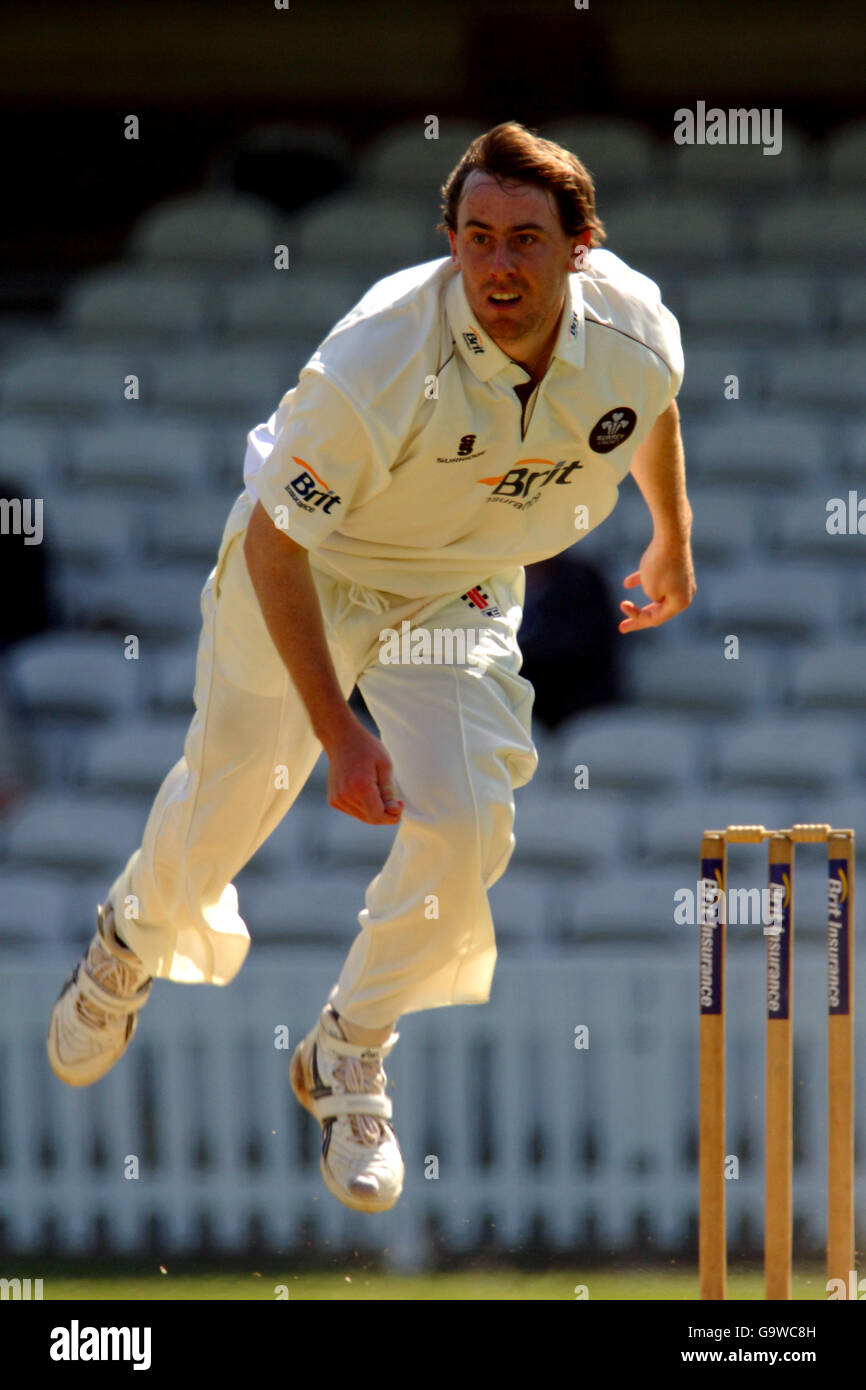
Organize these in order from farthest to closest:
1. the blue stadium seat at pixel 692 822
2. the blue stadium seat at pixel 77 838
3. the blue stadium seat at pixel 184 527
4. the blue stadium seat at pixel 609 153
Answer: the blue stadium seat at pixel 609 153 → the blue stadium seat at pixel 184 527 → the blue stadium seat at pixel 77 838 → the blue stadium seat at pixel 692 822

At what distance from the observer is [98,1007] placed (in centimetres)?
259

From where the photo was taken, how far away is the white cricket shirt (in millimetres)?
2035

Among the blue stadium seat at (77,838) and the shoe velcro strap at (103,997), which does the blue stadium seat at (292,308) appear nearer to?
the blue stadium seat at (77,838)

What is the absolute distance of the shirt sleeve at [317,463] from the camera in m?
2.02

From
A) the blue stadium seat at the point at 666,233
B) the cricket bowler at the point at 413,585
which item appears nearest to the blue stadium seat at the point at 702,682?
the blue stadium seat at the point at 666,233

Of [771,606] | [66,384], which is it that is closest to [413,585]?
[771,606]

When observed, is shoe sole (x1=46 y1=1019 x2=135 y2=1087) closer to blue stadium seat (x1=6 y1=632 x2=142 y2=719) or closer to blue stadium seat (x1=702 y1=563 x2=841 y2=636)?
blue stadium seat (x1=6 y1=632 x2=142 y2=719)

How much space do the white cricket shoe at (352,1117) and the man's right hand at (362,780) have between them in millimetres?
456

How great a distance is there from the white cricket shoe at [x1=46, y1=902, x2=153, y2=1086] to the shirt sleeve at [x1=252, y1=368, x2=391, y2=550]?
76 cm

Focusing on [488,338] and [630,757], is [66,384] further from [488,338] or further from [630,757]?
[488,338]

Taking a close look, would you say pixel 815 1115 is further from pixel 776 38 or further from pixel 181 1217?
pixel 776 38

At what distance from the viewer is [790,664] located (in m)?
4.66
